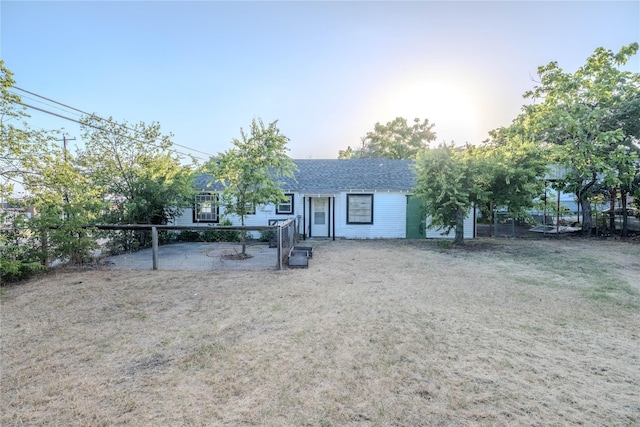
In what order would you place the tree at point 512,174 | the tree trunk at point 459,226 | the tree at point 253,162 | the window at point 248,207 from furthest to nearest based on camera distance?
the tree trunk at point 459,226
the tree at point 512,174
the window at point 248,207
the tree at point 253,162

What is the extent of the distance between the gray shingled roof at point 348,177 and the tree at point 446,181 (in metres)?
1.92

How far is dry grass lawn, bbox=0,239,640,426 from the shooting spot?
258 cm

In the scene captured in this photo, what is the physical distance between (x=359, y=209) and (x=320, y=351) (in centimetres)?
1151

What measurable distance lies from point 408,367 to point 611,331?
127 inches

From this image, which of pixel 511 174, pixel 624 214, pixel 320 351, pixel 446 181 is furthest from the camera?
pixel 624 214

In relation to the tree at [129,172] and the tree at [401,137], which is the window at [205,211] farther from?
the tree at [401,137]

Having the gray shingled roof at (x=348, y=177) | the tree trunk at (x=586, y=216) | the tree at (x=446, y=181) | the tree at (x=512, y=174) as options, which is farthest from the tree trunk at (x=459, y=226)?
the tree trunk at (x=586, y=216)

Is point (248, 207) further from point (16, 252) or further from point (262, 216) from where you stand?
point (16, 252)

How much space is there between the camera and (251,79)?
14211mm

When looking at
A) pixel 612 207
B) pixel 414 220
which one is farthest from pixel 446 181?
pixel 612 207

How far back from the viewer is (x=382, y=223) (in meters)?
14.8

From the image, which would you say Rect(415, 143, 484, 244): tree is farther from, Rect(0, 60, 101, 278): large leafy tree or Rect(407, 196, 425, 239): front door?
Rect(0, 60, 101, 278): large leafy tree

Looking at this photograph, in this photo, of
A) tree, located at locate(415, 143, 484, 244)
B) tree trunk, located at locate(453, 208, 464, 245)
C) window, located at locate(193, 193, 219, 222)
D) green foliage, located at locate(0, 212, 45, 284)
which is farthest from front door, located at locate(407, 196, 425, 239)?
green foliage, located at locate(0, 212, 45, 284)

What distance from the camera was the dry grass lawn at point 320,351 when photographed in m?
2.58
